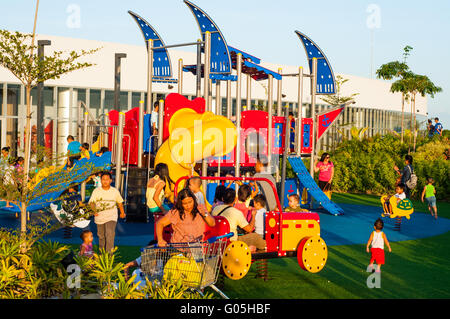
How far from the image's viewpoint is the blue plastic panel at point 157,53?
2016 cm

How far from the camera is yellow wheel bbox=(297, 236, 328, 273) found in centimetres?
935

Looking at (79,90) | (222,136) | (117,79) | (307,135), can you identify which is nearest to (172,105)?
(222,136)

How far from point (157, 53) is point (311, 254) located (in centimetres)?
1299

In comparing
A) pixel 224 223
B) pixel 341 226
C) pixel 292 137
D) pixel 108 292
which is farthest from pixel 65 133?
pixel 108 292

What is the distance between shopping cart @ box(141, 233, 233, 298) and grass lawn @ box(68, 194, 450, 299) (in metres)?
1.52

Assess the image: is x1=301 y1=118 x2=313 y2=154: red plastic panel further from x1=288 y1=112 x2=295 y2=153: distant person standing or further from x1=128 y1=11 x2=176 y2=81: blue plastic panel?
x1=128 y1=11 x2=176 y2=81: blue plastic panel

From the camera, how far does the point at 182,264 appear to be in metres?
6.92

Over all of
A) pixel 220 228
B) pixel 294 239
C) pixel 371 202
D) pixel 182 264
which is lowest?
pixel 371 202

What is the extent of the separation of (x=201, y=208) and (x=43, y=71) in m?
2.68

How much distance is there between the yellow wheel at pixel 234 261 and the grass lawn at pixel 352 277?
11.2 inches

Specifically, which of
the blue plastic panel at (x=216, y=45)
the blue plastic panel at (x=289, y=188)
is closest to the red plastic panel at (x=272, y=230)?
the blue plastic panel at (x=216, y=45)

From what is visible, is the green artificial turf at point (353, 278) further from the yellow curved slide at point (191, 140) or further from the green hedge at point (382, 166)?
the green hedge at point (382, 166)

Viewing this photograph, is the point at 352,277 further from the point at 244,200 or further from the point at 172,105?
the point at 172,105
